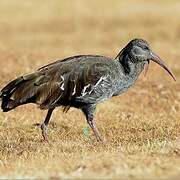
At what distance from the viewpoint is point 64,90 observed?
11.7 metres

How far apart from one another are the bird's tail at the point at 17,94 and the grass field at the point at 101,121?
69 centimetres

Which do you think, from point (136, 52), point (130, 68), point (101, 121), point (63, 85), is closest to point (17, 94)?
point (63, 85)

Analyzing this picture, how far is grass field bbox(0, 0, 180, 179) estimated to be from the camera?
9.46 metres

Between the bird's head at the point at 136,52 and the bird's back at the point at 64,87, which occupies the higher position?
the bird's head at the point at 136,52

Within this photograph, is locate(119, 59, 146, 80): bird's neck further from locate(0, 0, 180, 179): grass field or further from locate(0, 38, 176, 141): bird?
locate(0, 0, 180, 179): grass field

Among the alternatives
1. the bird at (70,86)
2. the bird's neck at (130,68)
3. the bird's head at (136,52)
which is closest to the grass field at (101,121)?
the bird at (70,86)

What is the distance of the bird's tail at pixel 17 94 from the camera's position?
1158cm

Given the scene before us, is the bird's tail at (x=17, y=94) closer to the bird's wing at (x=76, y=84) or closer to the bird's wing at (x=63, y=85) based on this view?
the bird's wing at (x=63, y=85)

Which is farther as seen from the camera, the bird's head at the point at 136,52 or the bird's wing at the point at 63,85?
the bird's head at the point at 136,52

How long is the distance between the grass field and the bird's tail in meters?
0.69

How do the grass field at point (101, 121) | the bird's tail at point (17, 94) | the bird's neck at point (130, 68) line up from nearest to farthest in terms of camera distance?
the grass field at point (101, 121) < the bird's tail at point (17, 94) < the bird's neck at point (130, 68)

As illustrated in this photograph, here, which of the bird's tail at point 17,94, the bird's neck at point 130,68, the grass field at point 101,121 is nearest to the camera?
the grass field at point 101,121

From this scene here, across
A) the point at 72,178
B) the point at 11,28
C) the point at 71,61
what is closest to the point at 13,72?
the point at 71,61

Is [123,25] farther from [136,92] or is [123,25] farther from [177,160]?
[177,160]
